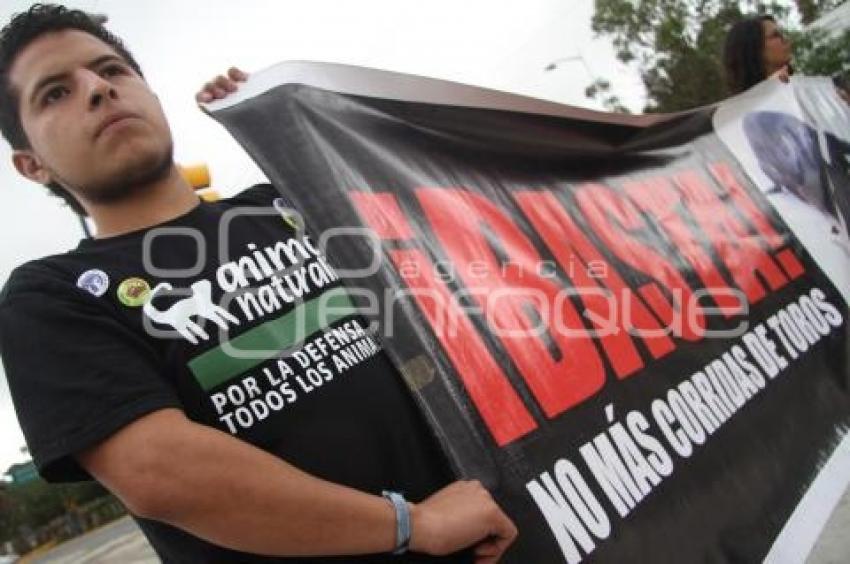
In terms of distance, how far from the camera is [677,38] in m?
23.8

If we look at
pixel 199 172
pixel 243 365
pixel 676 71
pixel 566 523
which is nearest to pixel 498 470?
pixel 566 523

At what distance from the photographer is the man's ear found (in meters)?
1.31

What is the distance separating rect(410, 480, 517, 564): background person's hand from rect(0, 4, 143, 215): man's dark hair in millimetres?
965

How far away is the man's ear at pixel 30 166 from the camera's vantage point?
4.28 feet

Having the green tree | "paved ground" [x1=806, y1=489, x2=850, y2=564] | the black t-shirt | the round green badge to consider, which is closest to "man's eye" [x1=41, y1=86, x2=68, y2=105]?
the black t-shirt

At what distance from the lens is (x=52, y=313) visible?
1.02 meters

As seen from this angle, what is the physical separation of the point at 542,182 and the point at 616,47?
29.2 m

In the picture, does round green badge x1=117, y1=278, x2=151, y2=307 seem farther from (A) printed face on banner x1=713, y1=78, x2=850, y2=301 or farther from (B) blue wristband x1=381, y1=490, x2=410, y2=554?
(A) printed face on banner x1=713, y1=78, x2=850, y2=301

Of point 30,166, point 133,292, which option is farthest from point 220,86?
point 133,292

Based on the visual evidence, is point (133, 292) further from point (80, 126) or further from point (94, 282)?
point (80, 126)

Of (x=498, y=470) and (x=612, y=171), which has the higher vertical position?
(x=612, y=171)

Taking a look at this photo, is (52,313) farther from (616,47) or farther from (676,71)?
(616,47)

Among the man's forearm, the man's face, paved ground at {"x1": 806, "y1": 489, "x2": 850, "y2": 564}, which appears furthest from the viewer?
paved ground at {"x1": 806, "y1": 489, "x2": 850, "y2": 564}

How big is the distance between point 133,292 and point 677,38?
26.2 meters
